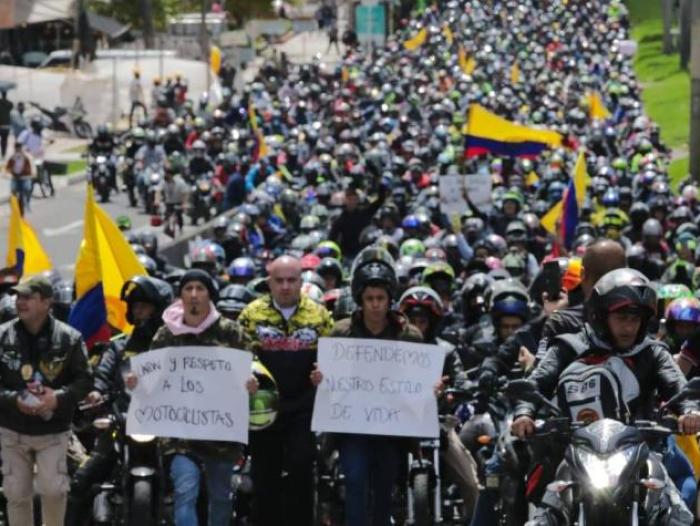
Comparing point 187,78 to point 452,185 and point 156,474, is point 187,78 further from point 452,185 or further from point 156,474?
point 156,474

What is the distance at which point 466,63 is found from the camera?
194 feet

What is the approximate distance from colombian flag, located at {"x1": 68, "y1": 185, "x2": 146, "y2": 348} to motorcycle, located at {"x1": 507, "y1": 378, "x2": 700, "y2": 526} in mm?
6239

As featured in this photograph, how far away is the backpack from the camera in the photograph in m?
9.18

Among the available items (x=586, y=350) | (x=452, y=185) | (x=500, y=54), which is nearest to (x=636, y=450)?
(x=586, y=350)

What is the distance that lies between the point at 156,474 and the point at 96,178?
32833mm

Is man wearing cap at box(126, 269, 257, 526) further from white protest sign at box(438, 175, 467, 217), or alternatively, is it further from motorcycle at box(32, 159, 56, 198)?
motorcycle at box(32, 159, 56, 198)

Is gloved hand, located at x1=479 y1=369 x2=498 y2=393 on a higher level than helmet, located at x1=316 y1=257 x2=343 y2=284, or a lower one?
higher

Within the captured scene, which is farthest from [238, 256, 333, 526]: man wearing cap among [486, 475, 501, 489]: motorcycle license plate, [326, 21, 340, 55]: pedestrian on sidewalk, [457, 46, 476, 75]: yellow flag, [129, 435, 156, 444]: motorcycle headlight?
[326, 21, 340, 55]: pedestrian on sidewalk

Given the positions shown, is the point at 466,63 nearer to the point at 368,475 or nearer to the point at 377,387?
the point at 377,387

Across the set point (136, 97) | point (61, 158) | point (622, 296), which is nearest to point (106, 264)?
point (622, 296)

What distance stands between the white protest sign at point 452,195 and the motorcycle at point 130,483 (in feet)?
43.1

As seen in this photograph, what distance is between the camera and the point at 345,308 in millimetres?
13258

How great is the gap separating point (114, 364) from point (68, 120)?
45142mm

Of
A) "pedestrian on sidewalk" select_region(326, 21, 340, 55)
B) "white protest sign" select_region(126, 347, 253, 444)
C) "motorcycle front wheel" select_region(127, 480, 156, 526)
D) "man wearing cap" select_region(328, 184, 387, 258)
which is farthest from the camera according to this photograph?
"pedestrian on sidewalk" select_region(326, 21, 340, 55)
